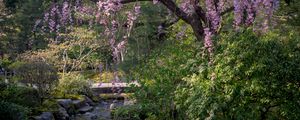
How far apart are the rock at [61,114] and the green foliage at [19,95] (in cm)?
65

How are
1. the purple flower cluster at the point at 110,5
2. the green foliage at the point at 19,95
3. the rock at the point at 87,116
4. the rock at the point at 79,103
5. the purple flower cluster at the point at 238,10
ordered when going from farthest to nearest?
the rock at the point at 79,103
the rock at the point at 87,116
the green foliage at the point at 19,95
the purple flower cluster at the point at 110,5
the purple flower cluster at the point at 238,10

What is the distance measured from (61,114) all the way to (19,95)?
6.48ft

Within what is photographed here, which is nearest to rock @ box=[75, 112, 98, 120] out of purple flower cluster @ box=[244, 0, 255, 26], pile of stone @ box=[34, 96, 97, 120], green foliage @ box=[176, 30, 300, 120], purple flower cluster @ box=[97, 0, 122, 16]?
pile of stone @ box=[34, 96, 97, 120]

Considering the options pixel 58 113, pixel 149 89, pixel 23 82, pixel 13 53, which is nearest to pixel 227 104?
pixel 149 89

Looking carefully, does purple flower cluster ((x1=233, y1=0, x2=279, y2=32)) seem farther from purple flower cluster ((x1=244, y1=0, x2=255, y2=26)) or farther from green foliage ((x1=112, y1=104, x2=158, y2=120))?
green foliage ((x1=112, y1=104, x2=158, y2=120))

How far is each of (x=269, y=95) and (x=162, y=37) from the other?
1042 centimetres

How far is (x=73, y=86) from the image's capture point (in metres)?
17.2

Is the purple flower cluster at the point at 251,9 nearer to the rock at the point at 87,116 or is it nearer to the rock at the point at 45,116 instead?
the rock at the point at 45,116

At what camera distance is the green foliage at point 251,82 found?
6.55 m

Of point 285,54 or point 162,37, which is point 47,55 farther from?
point 285,54

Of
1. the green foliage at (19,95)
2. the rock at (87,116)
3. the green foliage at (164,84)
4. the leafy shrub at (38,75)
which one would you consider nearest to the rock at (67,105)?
the rock at (87,116)

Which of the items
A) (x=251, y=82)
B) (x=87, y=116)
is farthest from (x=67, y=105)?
(x=251, y=82)

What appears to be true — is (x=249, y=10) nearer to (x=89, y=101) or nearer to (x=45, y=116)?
(x=45, y=116)

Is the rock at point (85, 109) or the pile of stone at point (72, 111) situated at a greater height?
the pile of stone at point (72, 111)
